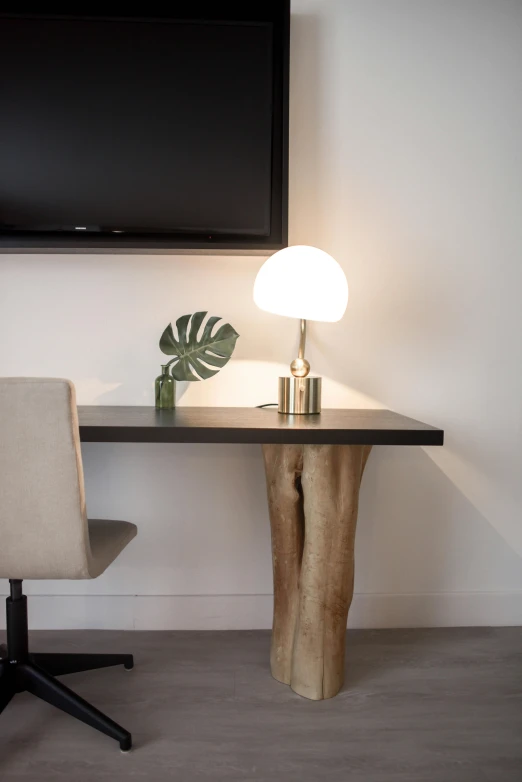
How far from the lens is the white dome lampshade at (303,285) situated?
189 cm

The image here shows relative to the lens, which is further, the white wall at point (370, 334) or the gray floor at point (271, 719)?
the white wall at point (370, 334)

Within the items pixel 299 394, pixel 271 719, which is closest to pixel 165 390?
pixel 299 394

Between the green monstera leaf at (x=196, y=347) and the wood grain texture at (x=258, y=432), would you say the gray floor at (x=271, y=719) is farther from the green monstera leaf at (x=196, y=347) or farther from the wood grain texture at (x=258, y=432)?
the green monstera leaf at (x=196, y=347)

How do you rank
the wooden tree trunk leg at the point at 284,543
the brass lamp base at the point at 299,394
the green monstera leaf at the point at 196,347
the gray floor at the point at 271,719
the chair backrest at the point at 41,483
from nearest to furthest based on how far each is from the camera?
the chair backrest at the point at 41,483, the gray floor at the point at 271,719, the wooden tree trunk leg at the point at 284,543, the brass lamp base at the point at 299,394, the green monstera leaf at the point at 196,347

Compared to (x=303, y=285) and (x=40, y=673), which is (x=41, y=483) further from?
(x=303, y=285)

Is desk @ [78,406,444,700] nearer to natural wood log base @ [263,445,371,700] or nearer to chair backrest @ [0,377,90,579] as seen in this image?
natural wood log base @ [263,445,371,700]

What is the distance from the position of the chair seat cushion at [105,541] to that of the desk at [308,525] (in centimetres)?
30

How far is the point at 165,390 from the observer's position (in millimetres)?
2135

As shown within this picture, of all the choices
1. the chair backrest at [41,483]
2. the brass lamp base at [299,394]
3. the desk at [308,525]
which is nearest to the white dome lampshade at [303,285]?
the brass lamp base at [299,394]

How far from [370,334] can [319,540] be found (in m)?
0.87

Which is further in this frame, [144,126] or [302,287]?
[144,126]

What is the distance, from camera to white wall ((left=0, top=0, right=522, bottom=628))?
2281 millimetres

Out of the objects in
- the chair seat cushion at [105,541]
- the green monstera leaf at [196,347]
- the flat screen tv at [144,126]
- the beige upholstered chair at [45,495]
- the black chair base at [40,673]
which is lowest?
the black chair base at [40,673]

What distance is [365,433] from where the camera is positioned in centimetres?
162
